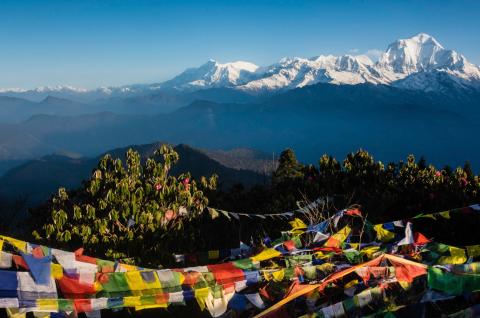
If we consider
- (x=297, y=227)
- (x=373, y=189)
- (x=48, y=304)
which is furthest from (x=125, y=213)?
(x=373, y=189)

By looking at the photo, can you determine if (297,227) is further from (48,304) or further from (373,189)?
(373,189)

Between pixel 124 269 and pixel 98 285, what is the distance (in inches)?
33.5

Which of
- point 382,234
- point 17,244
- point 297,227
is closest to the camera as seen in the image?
point 17,244

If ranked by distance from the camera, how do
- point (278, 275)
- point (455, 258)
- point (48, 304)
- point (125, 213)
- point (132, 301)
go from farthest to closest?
point (125, 213) → point (455, 258) → point (278, 275) → point (132, 301) → point (48, 304)

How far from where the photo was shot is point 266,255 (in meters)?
6.44

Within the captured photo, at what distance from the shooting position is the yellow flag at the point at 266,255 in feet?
20.6

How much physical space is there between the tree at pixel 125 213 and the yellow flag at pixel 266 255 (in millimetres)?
4234

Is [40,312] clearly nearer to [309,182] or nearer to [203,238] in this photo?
[203,238]

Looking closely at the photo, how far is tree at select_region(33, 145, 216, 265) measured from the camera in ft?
33.4

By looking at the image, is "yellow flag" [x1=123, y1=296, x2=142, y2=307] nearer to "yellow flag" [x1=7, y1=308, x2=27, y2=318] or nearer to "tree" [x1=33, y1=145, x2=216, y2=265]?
"yellow flag" [x1=7, y1=308, x2=27, y2=318]

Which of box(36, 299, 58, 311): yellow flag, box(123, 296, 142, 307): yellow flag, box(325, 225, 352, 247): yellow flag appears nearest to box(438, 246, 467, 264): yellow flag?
box(325, 225, 352, 247): yellow flag

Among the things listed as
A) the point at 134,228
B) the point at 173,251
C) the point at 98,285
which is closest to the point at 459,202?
the point at 173,251

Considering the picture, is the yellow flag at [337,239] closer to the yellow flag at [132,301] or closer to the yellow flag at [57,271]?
the yellow flag at [132,301]

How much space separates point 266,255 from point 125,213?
528cm
